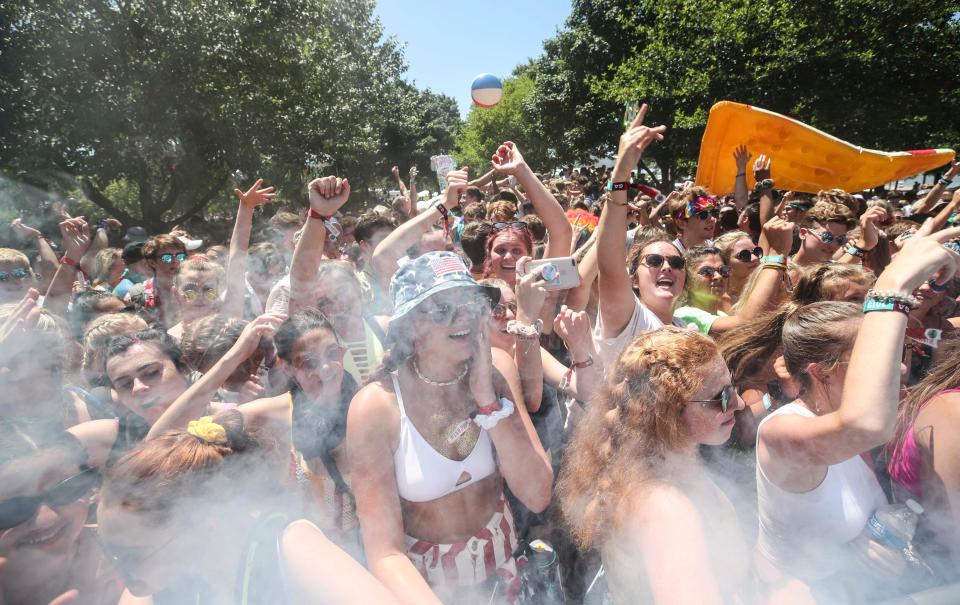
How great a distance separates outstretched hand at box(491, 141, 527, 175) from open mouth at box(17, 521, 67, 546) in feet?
7.26

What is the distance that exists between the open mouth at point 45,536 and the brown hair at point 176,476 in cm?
16

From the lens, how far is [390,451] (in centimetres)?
162

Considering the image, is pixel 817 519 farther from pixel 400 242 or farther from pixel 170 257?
pixel 170 257

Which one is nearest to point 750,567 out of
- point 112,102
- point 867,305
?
point 867,305

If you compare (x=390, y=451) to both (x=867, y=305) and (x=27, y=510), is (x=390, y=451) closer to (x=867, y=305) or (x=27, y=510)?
(x=27, y=510)

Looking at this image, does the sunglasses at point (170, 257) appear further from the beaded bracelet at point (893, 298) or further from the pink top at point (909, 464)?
the pink top at point (909, 464)

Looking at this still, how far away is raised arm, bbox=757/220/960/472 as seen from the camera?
134cm

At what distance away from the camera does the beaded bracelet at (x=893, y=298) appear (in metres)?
1.41

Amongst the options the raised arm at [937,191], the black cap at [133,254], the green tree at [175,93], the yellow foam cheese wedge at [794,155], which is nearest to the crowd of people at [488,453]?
the black cap at [133,254]

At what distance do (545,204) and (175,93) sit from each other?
11.8m

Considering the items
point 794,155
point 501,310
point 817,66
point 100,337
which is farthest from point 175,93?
point 817,66

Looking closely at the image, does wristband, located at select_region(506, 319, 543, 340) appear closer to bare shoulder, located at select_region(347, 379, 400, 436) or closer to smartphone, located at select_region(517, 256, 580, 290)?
smartphone, located at select_region(517, 256, 580, 290)

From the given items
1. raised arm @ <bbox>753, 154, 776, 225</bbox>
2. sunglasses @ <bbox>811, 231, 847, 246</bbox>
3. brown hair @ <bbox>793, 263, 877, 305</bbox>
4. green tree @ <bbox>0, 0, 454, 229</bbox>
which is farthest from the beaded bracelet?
green tree @ <bbox>0, 0, 454, 229</bbox>

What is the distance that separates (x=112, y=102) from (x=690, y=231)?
1140 centimetres
